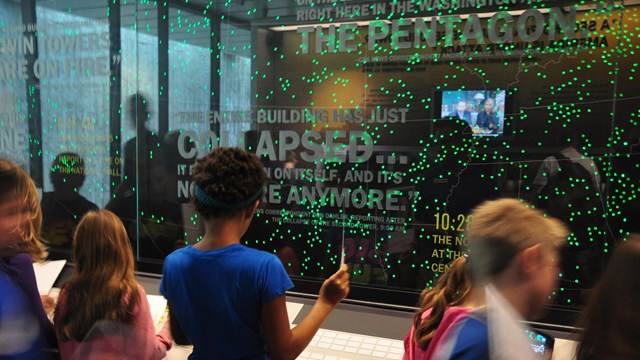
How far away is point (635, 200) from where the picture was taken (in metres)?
1.95

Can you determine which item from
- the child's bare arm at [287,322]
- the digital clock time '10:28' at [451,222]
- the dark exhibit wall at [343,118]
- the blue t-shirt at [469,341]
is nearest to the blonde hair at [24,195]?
the child's bare arm at [287,322]

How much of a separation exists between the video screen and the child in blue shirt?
1032 millimetres

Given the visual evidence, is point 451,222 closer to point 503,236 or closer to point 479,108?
point 479,108

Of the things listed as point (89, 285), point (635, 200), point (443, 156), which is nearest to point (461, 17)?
point (443, 156)

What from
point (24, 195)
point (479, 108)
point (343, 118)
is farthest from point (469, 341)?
point (343, 118)

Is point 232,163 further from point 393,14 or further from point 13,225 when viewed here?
point 393,14

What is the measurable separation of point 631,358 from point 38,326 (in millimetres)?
1451

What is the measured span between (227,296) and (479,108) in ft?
4.29

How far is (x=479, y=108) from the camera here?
214 cm

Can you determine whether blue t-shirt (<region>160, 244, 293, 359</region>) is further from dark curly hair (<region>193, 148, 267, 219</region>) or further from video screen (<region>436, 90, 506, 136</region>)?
video screen (<region>436, 90, 506, 136</region>)

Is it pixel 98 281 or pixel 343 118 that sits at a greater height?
pixel 343 118

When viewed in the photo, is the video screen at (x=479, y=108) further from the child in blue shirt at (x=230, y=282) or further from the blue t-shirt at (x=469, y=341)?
the blue t-shirt at (x=469, y=341)

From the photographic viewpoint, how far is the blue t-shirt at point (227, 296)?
4.54 feet

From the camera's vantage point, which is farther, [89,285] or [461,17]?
[461,17]
